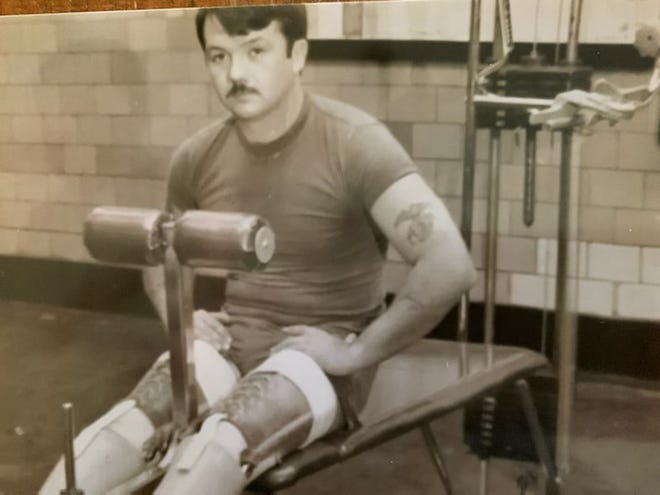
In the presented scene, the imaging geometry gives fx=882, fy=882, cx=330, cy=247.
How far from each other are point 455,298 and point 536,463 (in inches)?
8.6

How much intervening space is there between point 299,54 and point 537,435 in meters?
0.54

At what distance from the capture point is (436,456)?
109 centimetres

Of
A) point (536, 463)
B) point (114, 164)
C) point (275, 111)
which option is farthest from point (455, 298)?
point (114, 164)

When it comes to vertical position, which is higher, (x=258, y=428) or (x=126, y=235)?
(x=126, y=235)

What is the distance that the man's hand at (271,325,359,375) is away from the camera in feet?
3.62

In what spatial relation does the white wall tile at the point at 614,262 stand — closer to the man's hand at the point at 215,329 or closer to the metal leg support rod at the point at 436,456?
the metal leg support rod at the point at 436,456

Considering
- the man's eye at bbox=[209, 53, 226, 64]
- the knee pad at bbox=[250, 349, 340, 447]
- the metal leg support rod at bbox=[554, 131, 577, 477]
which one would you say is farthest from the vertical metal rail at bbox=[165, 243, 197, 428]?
the metal leg support rod at bbox=[554, 131, 577, 477]

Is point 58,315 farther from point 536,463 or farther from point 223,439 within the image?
point 536,463

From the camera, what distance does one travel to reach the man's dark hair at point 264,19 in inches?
42.9

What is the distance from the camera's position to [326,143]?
1.08m

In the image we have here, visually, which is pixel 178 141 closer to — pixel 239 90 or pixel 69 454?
pixel 239 90

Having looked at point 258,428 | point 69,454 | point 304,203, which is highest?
point 304,203

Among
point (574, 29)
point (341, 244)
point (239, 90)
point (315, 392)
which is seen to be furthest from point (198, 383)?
point (574, 29)

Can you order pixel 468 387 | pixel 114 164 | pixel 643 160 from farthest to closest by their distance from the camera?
pixel 114 164, pixel 468 387, pixel 643 160
